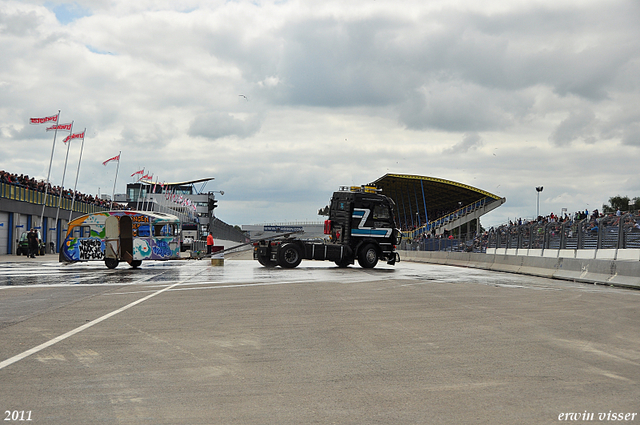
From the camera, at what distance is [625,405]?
5.07 m

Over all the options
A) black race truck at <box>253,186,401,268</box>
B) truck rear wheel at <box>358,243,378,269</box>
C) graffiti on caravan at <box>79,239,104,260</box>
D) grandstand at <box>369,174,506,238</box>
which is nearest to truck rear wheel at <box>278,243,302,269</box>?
black race truck at <box>253,186,401,268</box>

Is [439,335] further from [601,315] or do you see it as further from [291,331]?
[601,315]

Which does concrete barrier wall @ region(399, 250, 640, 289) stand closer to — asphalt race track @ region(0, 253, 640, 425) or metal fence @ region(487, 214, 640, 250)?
metal fence @ region(487, 214, 640, 250)

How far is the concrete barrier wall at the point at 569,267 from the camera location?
57.9ft

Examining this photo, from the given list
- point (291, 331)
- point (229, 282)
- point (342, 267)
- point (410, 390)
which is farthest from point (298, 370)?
point (342, 267)

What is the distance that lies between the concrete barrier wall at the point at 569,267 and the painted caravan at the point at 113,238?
47.6 feet

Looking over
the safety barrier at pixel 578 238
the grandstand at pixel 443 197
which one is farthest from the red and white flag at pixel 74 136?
the grandstand at pixel 443 197

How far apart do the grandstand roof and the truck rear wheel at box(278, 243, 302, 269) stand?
190 feet

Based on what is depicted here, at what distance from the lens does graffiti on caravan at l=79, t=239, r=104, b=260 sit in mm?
25484

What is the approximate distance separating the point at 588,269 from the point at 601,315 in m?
9.72

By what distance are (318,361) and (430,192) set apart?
8905cm

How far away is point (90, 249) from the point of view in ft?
83.9

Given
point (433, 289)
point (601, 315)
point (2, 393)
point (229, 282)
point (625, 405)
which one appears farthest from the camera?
point (229, 282)

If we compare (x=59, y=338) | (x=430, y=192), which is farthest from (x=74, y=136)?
(x=430, y=192)
